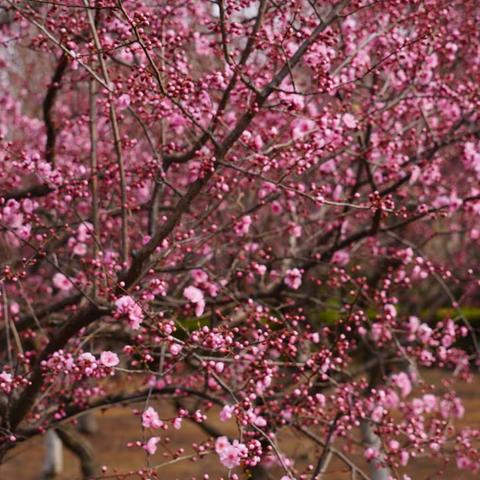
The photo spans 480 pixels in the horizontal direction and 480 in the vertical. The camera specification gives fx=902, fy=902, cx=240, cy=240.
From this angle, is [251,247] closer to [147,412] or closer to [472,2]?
[472,2]

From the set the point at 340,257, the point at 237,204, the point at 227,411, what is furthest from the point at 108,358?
the point at 340,257

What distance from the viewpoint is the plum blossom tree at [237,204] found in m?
5.02

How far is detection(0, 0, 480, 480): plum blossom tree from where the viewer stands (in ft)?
16.5

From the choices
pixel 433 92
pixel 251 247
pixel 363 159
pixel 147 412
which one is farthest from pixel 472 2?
pixel 147 412

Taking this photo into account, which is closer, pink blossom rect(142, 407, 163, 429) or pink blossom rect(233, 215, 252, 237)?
pink blossom rect(142, 407, 163, 429)

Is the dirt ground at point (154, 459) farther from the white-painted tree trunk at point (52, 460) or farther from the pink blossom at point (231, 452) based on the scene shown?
the pink blossom at point (231, 452)

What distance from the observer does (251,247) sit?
811cm

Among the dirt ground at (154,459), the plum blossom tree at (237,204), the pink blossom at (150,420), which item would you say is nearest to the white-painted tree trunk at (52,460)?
the dirt ground at (154,459)

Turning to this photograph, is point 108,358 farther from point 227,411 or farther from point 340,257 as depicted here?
point 340,257

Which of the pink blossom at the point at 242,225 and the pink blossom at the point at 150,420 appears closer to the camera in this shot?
the pink blossom at the point at 150,420

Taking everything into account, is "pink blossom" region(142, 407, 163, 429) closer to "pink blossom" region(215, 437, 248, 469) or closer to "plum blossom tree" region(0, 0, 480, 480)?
"plum blossom tree" region(0, 0, 480, 480)

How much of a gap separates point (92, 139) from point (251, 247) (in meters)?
2.39

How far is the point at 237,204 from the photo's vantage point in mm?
7453

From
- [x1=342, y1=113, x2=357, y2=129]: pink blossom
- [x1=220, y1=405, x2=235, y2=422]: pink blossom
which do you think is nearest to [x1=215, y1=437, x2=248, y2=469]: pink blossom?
[x1=220, y1=405, x2=235, y2=422]: pink blossom
